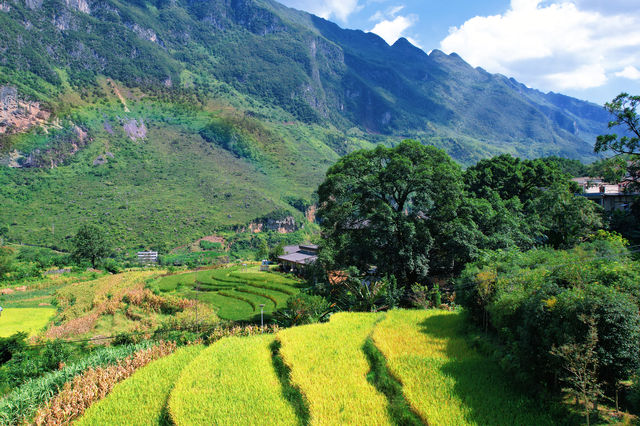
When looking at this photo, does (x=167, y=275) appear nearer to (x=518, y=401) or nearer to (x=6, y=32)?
(x=518, y=401)

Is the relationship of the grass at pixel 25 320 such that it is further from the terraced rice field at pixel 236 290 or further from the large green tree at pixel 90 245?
the large green tree at pixel 90 245

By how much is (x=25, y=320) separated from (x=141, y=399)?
24809mm

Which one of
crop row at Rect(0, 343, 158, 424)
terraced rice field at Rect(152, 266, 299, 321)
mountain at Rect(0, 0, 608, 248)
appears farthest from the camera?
mountain at Rect(0, 0, 608, 248)

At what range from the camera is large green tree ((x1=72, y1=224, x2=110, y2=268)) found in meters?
61.1

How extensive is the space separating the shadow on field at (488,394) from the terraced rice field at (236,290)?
15.8 metres

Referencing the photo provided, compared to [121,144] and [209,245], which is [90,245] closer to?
[209,245]

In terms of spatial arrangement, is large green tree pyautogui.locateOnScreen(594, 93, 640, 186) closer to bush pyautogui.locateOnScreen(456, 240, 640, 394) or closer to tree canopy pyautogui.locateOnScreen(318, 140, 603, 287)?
tree canopy pyautogui.locateOnScreen(318, 140, 603, 287)

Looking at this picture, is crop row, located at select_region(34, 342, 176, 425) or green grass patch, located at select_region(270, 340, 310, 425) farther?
crop row, located at select_region(34, 342, 176, 425)

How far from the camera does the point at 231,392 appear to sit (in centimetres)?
1205

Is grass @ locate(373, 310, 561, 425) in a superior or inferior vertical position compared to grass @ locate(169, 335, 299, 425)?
superior

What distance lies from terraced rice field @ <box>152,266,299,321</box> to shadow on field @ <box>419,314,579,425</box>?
51.9 feet

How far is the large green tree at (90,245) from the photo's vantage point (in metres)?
61.1

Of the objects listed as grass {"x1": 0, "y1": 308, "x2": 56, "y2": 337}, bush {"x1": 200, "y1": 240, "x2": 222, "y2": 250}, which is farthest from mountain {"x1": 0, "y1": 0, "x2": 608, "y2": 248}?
grass {"x1": 0, "y1": 308, "x2": 56, "y2": 337}

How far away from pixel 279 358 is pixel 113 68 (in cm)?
18790
